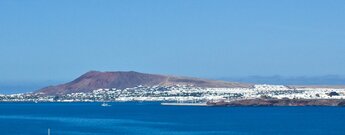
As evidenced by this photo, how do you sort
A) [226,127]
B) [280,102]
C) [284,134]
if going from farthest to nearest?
[280,102], [226,127], [284,134]

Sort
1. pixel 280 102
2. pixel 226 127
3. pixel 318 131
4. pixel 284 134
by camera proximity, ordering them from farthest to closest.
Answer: pixel 280 102 → pixel 226 127 → pixel 318 131 → pixel 284 134

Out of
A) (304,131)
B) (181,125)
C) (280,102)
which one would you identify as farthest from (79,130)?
(280,102)

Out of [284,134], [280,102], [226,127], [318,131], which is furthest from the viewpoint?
[280,102]

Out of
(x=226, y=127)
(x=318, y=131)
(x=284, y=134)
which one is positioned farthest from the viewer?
(x=226, y=127)

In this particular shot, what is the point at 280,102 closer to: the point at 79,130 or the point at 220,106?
the point at 220,106

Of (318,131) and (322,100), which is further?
(322,100)

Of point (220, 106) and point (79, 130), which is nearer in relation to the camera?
point (79, 130)

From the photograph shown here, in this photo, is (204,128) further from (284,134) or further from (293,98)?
(293,98)

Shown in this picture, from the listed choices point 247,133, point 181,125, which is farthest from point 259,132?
point 181,125
